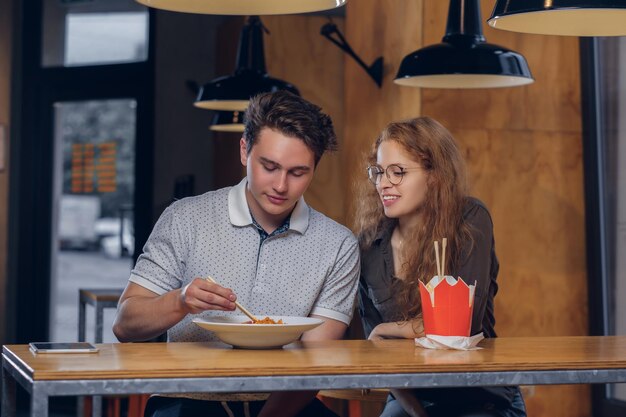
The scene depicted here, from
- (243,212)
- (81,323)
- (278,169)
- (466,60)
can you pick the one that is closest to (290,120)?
(278,169)

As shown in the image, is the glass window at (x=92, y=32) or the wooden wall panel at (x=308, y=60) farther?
the glass window at (x=92, y=32)

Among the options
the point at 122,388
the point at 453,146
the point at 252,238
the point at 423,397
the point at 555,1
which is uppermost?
the point at 555,1

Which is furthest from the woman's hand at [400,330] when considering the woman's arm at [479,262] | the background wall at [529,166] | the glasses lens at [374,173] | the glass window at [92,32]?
the glass window at [92,32]

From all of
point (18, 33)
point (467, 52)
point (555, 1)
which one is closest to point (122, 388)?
point (555, 1)

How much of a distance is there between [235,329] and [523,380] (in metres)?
0.57

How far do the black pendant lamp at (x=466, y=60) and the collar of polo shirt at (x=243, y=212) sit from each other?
77cm

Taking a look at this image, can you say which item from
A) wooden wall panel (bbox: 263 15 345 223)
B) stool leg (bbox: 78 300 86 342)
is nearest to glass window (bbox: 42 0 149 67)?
wooden wall panel (bbox: 263 15 345 223)

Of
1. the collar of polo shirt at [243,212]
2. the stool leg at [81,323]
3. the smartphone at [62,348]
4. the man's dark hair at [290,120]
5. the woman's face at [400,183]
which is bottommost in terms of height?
the stool leg at [81,323]

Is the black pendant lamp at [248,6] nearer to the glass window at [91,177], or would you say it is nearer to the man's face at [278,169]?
the man's face at [278,169]

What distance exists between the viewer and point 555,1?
6.94ft

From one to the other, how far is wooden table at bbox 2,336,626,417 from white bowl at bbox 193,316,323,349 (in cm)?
2

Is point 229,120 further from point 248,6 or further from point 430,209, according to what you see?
point 248,6

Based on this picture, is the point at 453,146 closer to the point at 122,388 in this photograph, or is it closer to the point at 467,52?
the point at 467,52

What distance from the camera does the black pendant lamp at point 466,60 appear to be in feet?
10.2
